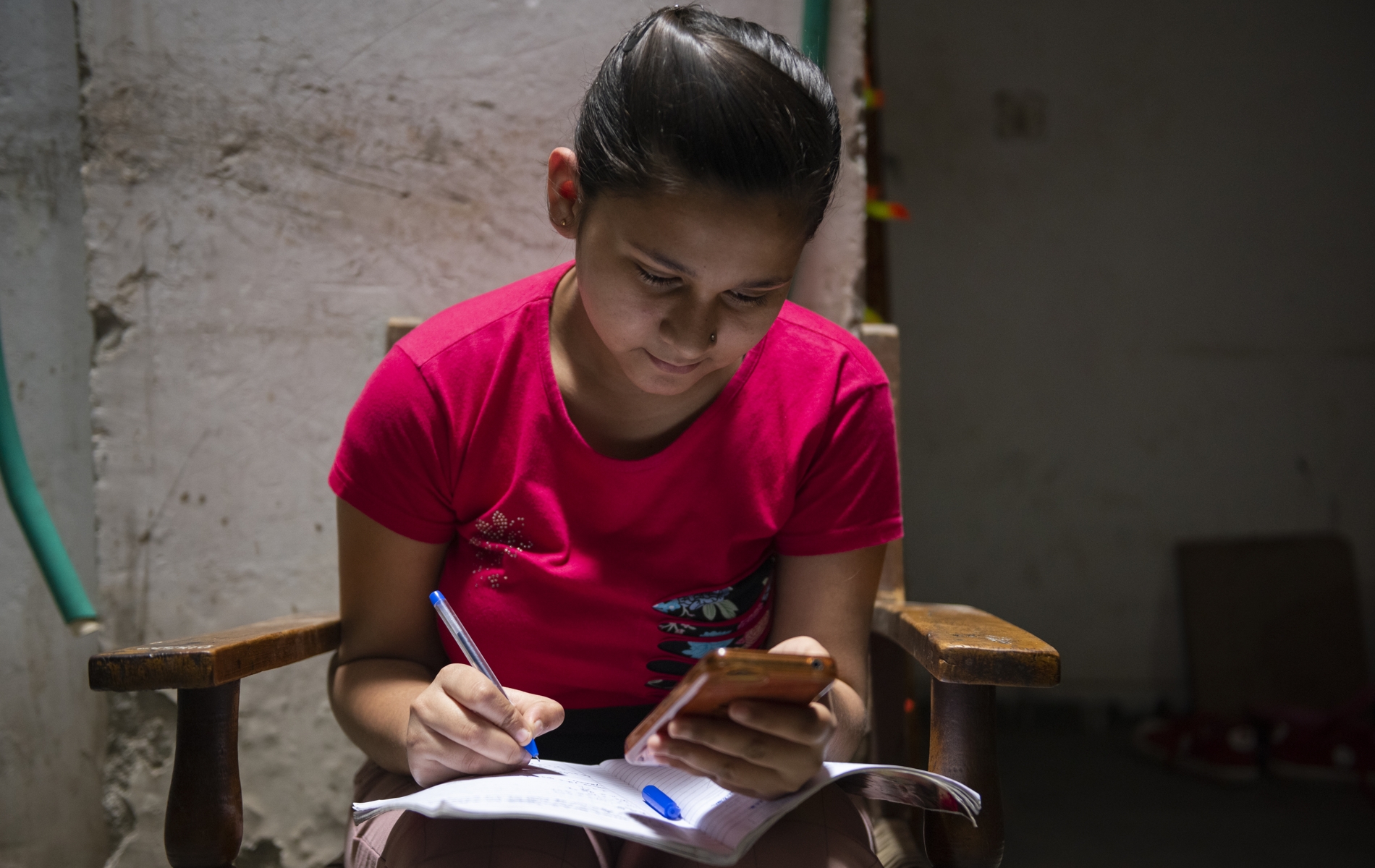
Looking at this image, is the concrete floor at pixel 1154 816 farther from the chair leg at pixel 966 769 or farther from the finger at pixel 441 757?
the finger at pixel 441 757

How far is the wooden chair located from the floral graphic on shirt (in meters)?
0.23

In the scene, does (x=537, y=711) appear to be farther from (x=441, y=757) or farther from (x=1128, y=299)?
(x=1128, y=299)

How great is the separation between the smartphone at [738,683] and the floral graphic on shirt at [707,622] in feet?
1.12

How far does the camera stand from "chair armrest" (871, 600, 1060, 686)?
0.89m

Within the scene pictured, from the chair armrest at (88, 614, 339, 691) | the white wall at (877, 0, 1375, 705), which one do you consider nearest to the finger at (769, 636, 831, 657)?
the chair armrest at (88, 614, 339, 691)

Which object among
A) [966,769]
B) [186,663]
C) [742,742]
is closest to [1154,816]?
[966,769]

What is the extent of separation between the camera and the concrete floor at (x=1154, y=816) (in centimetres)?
223

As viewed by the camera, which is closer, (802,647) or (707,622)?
(802,647)

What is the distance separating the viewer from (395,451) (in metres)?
1.04

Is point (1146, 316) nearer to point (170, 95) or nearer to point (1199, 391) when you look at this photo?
point (1199, 391)

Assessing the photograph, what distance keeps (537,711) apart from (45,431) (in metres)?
1.21

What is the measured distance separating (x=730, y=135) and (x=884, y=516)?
54cm

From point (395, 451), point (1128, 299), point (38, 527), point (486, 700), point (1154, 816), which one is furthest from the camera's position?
point (1128, 299)

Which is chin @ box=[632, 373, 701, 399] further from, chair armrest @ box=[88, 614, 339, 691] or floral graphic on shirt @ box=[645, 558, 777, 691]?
chair armrest @ box=[88, 614, 339, 691]
